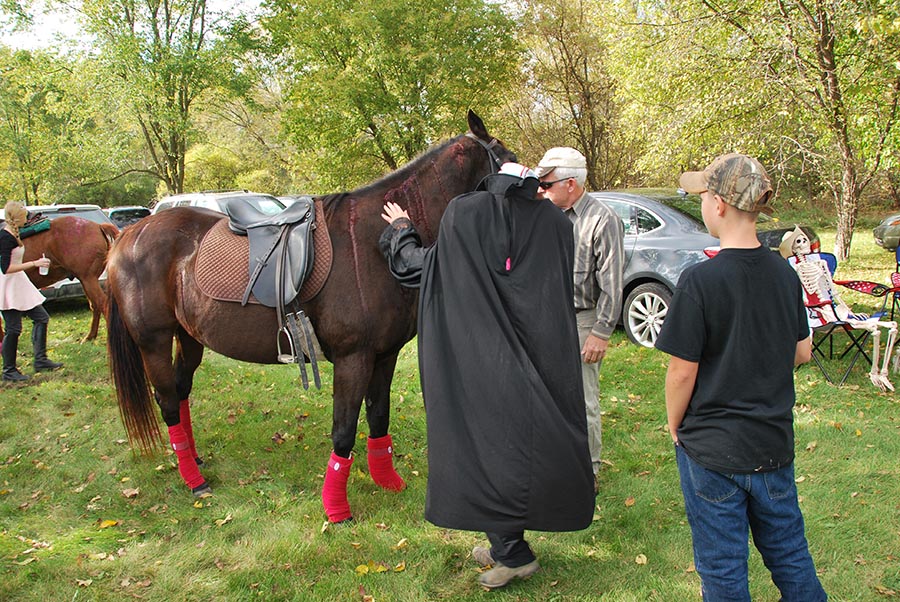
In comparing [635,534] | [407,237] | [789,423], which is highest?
[407,237]

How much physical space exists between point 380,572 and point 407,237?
5.80ft

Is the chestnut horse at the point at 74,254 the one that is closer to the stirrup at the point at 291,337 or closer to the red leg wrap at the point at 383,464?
the stirrup at the point at 291,337

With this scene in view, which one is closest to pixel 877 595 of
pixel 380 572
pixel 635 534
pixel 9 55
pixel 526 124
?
pixel 635 534

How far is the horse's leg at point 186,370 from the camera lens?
171 inches

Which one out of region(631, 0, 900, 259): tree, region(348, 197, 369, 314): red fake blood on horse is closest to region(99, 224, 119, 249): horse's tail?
region(348, 197, 369, 314): red fake blood on horse

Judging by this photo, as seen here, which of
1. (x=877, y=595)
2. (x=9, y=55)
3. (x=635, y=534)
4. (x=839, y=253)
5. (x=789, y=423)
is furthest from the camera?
(x=9, y=55)

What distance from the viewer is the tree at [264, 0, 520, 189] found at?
60.7ft

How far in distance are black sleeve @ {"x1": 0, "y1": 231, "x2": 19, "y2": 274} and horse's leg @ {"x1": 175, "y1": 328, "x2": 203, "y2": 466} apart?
143 inches

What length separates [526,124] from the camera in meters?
21.1

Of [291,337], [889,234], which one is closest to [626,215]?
[291,337]

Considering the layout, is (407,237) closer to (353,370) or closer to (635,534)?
(353,370)

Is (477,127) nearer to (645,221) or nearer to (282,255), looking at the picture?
(282,255)

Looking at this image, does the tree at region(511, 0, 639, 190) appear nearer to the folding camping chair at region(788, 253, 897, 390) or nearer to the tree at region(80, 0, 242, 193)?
the tree at region(80, 0, 242, 193)

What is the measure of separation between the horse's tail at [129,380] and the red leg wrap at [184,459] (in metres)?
0.39
